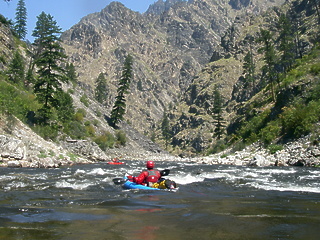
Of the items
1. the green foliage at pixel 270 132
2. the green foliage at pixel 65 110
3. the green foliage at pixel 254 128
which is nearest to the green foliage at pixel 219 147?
the green foliage at pixel 254 128

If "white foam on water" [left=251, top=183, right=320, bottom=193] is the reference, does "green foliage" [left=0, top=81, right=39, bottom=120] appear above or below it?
above

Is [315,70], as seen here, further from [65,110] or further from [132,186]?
[65,110]

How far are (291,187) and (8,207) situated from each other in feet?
31.5

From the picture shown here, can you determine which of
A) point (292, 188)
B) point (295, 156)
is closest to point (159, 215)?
point (292, 188)

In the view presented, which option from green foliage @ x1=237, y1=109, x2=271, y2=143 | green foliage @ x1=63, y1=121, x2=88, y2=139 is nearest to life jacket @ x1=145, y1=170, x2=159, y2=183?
green foliage @ x1=237, y1=109, x2=271, y2=143

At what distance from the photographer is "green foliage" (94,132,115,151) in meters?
44.8

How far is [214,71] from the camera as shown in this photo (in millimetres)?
128750

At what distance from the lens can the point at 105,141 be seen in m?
45.8

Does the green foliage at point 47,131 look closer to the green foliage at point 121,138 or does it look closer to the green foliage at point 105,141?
the green foliage at point 105,141

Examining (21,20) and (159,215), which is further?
(21,20)

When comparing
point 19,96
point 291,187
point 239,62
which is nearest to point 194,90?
point 239,62

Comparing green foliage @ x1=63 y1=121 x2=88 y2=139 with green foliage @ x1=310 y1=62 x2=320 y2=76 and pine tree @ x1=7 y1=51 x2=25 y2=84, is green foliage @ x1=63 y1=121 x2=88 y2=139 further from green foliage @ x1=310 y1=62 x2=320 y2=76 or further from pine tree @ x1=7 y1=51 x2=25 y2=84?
green foliage @ x1=310 y1=62 x2=320 y2=76

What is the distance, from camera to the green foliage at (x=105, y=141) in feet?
147

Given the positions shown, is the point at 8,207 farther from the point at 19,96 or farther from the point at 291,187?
the point at 19,96
